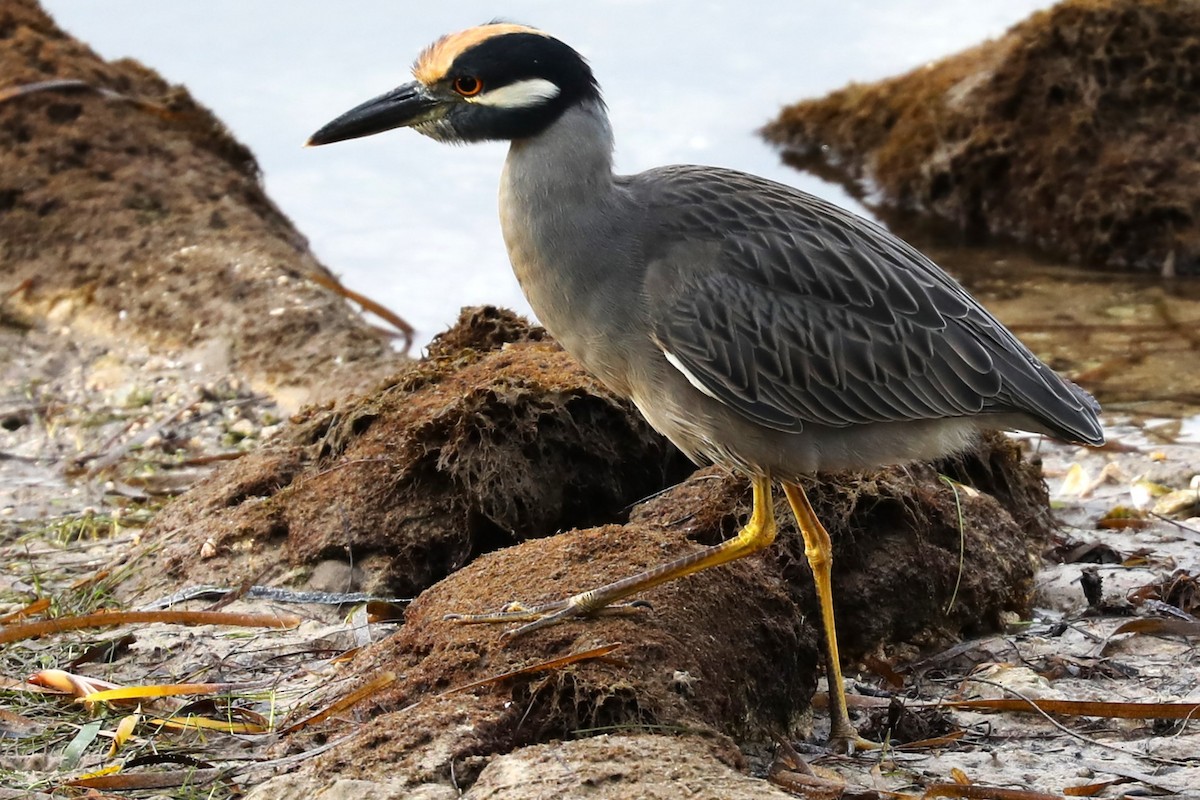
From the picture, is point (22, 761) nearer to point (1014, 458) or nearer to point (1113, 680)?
point (1113, 680)

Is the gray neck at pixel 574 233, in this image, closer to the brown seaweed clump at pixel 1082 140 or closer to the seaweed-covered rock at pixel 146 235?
the seaweed-covered rock at pixel 146 235

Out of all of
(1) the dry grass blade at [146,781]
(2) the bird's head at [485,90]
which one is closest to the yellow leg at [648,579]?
(1) the dry grass blade at [146,781]

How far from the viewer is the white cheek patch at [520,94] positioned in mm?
5105

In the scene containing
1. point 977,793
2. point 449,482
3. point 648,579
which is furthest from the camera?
point 449,482

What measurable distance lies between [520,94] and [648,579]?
1.73 metres

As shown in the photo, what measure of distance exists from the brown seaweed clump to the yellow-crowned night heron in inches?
308

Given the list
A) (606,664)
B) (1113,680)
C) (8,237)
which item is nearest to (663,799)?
(606,664)

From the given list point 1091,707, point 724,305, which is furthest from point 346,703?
point 1091,707

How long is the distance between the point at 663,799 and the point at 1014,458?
360cm

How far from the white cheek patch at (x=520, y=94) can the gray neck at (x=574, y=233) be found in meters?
0.11

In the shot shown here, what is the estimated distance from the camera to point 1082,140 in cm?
1309

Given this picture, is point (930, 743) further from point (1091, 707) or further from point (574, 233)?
point (574, 233)

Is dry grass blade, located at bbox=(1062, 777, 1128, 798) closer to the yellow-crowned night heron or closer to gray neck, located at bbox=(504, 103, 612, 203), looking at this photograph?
the yellow-crowned night heron

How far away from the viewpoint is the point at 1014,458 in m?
6.67
